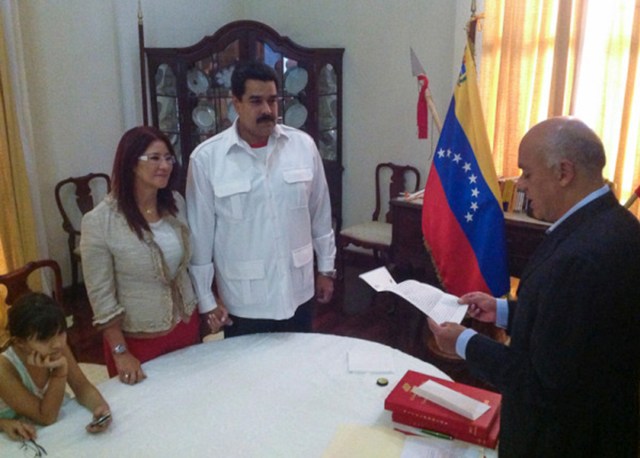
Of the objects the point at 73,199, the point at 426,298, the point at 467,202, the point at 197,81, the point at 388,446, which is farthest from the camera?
the point at 197,81

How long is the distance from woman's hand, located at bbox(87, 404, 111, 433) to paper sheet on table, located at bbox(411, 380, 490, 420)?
708mm

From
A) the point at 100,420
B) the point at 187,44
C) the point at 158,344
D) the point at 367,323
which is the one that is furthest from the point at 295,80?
the point at 100,420

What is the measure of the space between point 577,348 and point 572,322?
5 centimetres

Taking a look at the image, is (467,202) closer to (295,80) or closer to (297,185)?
(297,185)

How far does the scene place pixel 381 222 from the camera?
4.20m

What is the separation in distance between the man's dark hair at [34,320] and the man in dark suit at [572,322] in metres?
0.96

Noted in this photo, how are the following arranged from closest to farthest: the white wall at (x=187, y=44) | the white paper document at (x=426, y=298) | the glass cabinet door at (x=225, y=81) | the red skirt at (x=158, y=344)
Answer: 1. the white paper document at (x=426, y=298)
2. the red skirt at (x=158, y=344)
3. the white wall at (x=187, y=44)
4. the glass cabinet door at (x=225, y=81)

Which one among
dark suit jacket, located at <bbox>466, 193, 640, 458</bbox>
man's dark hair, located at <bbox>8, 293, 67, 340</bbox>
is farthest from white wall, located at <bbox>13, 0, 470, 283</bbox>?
dark suit jacket, located at <bbox>466, 193, 640, 458</bbox>

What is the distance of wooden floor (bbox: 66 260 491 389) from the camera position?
302 centimetres

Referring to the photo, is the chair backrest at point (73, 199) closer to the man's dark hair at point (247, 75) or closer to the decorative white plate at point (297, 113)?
the decorative white plate at point (297, 113)

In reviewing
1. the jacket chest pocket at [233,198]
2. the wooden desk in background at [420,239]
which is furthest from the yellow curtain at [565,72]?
the jacket chest pocket at [233,198]

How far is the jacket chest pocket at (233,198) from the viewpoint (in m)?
1.81

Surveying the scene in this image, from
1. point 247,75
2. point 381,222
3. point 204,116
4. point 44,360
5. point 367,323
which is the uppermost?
point 247,75

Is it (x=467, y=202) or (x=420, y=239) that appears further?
(x=420, y=239)
